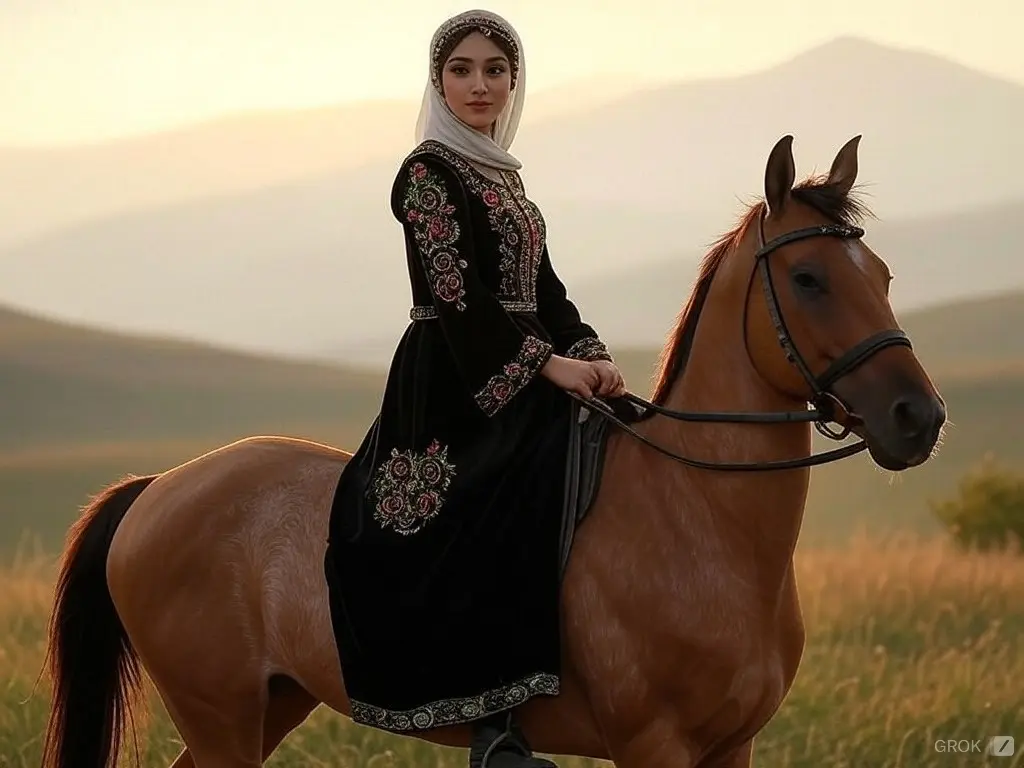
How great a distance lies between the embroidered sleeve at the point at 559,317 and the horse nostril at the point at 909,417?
969mm

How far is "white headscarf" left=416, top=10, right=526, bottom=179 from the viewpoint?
3248mm

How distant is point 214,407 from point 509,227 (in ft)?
15.3

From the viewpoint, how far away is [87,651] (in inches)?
148

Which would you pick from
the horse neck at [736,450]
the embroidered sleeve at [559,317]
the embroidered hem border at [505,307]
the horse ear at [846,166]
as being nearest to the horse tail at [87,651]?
the embroidered hem border at [505,307]

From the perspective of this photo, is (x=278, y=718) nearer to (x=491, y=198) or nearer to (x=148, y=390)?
(x=491, y=198)

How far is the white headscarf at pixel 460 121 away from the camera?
3248 mm

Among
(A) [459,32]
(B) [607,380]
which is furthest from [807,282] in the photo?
(A) [459,32]

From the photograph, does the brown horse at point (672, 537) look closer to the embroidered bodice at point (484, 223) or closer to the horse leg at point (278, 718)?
the horse leg at point (278, 718)

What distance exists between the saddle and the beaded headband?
37.7 inches

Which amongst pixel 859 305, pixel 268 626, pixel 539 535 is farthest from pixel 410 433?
pixel 859 305

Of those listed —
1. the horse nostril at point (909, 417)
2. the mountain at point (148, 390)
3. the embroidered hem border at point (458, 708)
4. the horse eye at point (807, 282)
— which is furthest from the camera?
the mountain at point (148, 390)

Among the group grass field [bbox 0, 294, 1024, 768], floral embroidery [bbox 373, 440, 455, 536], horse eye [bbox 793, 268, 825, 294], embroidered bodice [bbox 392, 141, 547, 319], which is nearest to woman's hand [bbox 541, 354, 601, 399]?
embroidered bodice [bbox 392, 141, 547, 319]

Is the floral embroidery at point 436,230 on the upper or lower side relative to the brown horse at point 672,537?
upper

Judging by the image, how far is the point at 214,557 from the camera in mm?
3484
